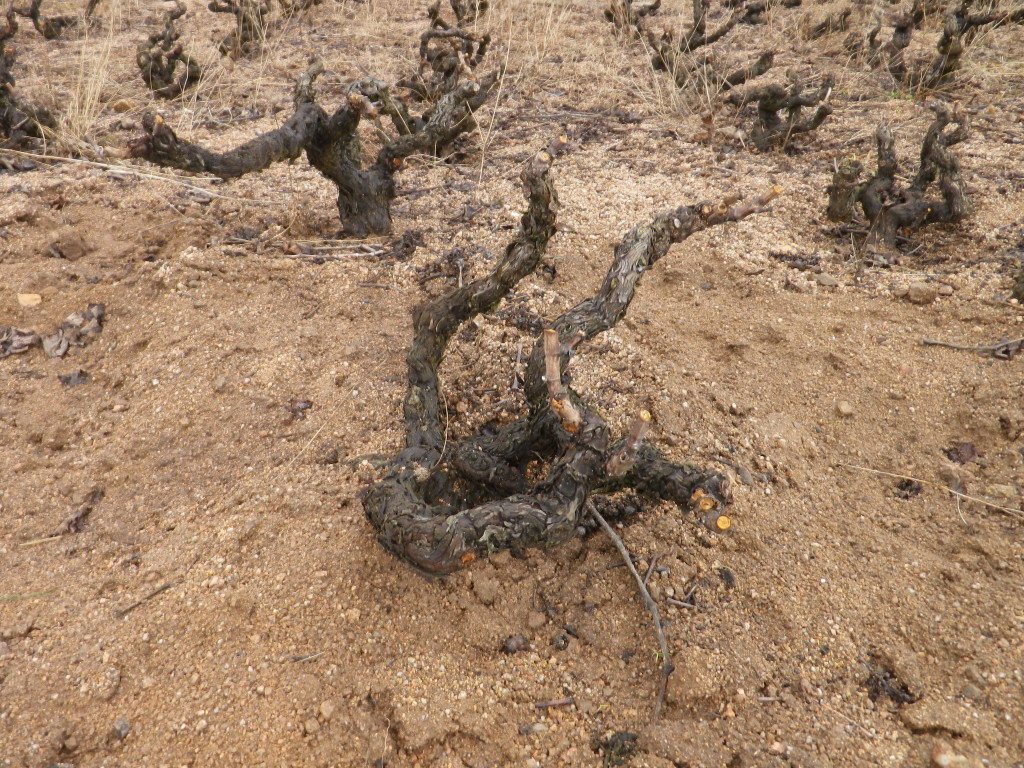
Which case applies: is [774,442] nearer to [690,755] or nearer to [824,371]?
[824,371]

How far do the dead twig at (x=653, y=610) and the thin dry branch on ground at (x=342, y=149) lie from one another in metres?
1.99

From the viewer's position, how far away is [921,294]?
2.92 meters

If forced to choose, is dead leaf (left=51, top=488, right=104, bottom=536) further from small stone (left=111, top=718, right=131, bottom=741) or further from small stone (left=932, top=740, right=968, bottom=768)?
small stone (left=932, top=740, right=968, bottom=768)

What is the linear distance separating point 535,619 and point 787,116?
3814mm

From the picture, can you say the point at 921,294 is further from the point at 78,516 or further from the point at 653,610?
the point at 78,516

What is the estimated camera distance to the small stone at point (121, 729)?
5.09 ft

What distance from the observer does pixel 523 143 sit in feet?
14.4

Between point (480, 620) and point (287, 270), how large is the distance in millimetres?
2059

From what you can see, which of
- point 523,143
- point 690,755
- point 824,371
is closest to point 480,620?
point 690,755

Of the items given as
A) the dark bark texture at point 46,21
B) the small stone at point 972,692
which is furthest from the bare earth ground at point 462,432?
the dark bark texture at point 46,21

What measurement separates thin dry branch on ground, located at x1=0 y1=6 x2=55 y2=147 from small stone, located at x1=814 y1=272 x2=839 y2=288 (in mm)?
4584

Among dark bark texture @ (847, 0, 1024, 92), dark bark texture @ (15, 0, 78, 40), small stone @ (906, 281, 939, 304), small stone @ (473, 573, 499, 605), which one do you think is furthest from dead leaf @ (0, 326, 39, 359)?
dark bark texture @ (847, 0, 1024, 92)

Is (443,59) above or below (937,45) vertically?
below

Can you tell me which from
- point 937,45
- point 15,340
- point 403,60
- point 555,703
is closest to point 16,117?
point 15,340
